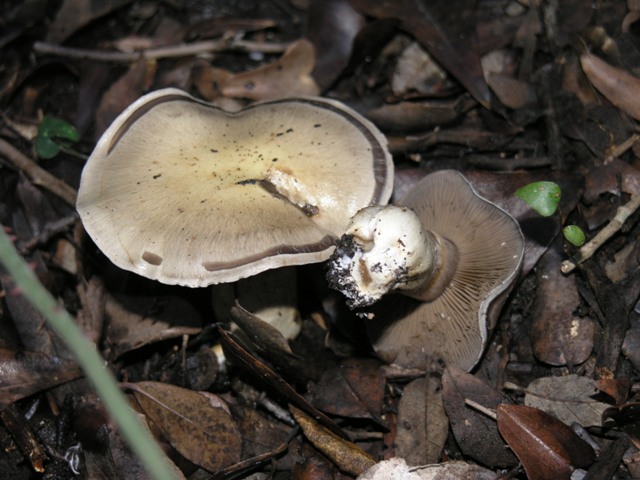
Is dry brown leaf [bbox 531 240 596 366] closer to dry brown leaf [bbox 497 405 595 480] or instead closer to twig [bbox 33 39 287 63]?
dry brown leaf [bbox 497 405 595 480]

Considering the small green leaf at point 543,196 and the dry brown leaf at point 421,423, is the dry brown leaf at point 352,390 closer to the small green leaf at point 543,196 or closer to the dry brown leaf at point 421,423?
the dry brown leaf at point 421,423

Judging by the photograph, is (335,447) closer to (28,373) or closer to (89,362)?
(28,373)

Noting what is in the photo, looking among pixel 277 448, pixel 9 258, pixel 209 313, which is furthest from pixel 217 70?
pixel 9 258

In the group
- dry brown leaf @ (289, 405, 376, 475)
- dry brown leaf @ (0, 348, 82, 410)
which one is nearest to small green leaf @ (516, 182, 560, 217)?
dry brown leaf @ (289, 405, 376, 475)

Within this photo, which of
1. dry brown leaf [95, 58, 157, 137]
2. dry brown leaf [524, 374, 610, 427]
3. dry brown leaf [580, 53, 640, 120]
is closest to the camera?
dry brown leaf [524, 374, 610, 427]

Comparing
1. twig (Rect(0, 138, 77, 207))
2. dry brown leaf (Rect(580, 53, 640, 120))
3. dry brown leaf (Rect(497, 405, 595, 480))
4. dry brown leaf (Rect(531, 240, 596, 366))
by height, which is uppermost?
dry brown leaf (Rect(580, 53, 640, 120))

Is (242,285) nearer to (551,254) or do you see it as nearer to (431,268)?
(431,268)

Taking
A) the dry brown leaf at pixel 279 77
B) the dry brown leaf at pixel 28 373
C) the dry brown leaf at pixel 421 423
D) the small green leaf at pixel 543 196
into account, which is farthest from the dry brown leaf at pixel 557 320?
the dry brown leaf at pixel 28 373
